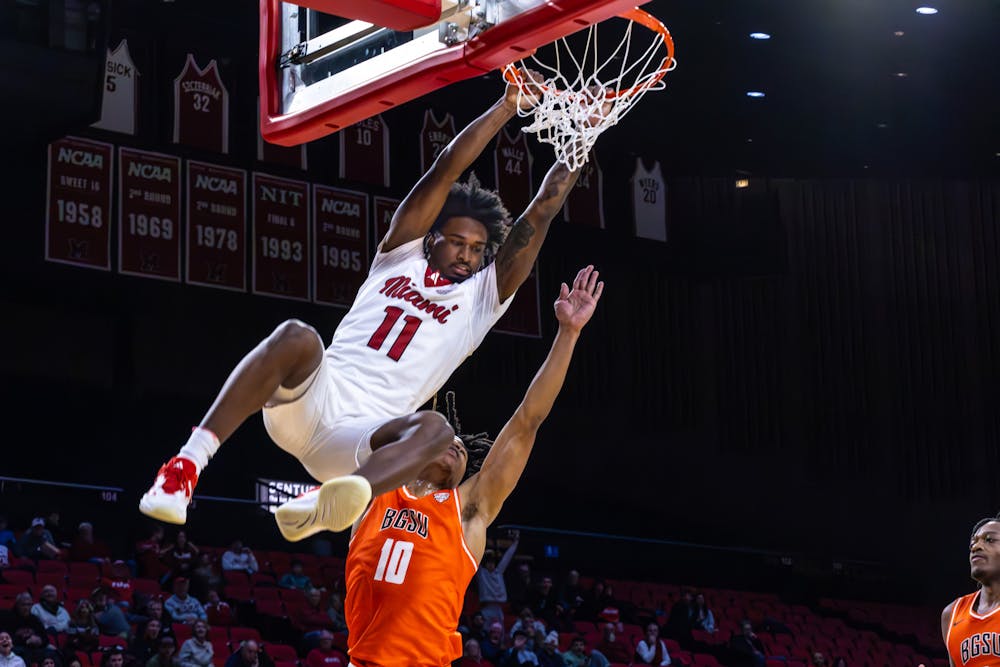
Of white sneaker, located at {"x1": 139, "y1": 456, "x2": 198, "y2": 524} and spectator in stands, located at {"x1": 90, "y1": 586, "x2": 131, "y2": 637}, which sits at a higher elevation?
white sneaker, located at {"x1": 139, "y1": 456, "x2": 198, "y2": 524}

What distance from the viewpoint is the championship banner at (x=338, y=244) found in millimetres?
16594

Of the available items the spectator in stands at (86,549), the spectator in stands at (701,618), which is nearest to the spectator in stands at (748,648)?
the spectator in stands at (701,618)

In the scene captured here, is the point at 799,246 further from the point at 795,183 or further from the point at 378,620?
the point at 378,620

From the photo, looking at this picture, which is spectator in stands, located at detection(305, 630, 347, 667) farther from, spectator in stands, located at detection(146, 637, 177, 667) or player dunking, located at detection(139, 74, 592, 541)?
player dunking, located at detection(139, 74, 592, 541)

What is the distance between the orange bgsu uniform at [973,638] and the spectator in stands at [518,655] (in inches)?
198

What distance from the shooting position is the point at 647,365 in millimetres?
20047

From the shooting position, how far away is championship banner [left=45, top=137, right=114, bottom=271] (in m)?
14.8

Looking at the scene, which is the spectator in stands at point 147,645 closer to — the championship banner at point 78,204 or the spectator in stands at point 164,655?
the spectator in stands at point 164,655

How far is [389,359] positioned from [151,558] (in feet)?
26.0

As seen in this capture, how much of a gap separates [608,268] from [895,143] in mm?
4226

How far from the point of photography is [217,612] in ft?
39.5

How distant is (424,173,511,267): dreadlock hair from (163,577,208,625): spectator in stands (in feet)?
21.6

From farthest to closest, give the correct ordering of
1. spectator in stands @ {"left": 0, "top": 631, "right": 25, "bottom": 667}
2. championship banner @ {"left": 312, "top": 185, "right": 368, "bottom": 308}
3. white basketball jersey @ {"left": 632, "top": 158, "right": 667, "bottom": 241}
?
white basketball jersey @ {"left": 632, "top": 158, "right": 667, "bottom": 241} < championship banner @ {"left": 312, "top": 185, "right": 368, "bottom": 308} < spectator in stands @ {"left": 0, "top": 631, "right": 25, "bottom": 667}

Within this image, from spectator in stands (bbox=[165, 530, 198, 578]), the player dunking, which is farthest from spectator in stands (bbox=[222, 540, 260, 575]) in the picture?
the player dunking
